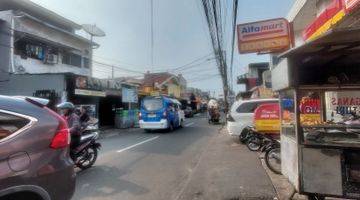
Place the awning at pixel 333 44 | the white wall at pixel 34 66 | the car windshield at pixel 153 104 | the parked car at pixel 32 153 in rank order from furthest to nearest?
the white wall at pixel 34 66 < the car windshield at pixel 153 104 < the awning at pixel 333 44 < the parked car at pixel 32 153

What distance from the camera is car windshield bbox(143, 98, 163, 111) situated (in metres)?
21.3

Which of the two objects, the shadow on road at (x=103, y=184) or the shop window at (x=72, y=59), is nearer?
the shadow on road at (x=103, y=184)

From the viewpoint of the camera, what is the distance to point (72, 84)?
20953mm

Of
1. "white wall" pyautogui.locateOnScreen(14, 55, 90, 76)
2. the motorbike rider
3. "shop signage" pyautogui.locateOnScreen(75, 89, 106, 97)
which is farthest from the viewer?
"white wall" pyautogui.locateOnScreen(14, 55, 90, 76)

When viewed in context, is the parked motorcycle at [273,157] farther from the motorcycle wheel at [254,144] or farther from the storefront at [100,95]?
the storefront at [100,95]

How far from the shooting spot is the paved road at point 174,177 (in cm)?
649

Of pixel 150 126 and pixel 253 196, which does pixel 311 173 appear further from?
pixel 150 126

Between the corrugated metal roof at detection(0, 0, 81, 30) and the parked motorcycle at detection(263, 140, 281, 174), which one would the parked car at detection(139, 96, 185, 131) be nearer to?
the corrugated metal roof at detection(0, 0, 81, 30)

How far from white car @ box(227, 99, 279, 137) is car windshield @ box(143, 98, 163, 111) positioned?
7.70 metres

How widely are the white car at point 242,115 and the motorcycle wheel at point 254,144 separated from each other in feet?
6.88

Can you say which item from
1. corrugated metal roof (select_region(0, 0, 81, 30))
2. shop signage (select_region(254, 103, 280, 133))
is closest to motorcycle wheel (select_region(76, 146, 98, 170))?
shop signage (select_region(254, 103, 280, 133))

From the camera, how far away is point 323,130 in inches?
216

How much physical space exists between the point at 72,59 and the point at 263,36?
23.0 metres

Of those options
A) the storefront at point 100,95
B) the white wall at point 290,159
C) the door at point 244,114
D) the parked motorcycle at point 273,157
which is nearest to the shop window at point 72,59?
the storefront at point 100,95
